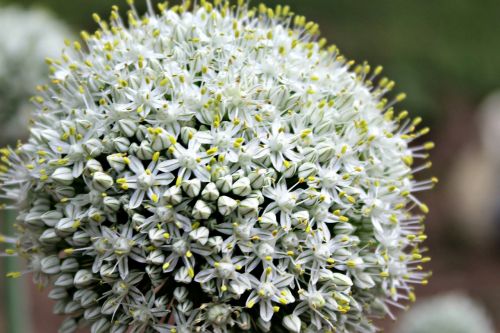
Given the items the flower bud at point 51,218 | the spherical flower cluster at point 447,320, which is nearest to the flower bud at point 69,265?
the flower bud at point 51,218

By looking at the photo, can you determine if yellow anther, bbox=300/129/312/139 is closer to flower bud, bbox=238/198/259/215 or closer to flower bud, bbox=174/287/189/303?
flower bud, bbox=238/198/259/215

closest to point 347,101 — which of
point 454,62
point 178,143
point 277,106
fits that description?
point 277,106

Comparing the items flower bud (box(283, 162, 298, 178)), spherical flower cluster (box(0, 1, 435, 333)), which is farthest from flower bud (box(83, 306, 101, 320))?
flower bud (box(283, 162, 298, 178))

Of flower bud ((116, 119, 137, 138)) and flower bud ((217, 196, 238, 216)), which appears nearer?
flower bud ((217, 196, 238, 216))

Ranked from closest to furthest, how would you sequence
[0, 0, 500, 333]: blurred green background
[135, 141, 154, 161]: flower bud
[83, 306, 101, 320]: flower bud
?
1. [135, 141, 154, 161]: flower bud
2. [83, 306, 101, 320]: flower bud
3. [0, 0, 500, 333]: blurred green background

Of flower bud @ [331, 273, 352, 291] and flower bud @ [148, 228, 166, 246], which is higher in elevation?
flower bud @ [148, 228, 166, 246]
